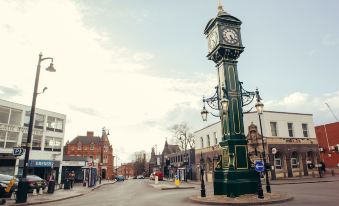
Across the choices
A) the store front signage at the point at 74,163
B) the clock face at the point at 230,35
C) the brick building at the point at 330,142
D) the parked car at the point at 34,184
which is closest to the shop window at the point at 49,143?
the store front signage at the point at 74,163

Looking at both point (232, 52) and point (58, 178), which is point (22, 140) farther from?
point (232, 52)

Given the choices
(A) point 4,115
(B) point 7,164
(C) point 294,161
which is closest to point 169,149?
(C) point 294,161

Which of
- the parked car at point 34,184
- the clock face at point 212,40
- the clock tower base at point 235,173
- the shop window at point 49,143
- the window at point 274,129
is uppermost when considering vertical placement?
the clock face at point 212,40

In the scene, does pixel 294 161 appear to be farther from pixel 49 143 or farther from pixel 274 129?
pixel 49 143

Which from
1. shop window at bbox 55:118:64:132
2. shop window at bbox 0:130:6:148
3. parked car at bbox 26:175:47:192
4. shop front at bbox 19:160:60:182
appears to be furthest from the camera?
shop window at bbox 55:118:64:132

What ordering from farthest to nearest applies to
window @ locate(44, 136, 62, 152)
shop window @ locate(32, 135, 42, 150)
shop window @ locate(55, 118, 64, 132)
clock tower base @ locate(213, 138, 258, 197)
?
shop window @ locate(55, 118, 64, 132), window @ locate(44, 136, 62, 152), shop window @ locate(32, 135, 42, 150), clock tower base @ locate(213, 138, 258, 197)

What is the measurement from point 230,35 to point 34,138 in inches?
1271

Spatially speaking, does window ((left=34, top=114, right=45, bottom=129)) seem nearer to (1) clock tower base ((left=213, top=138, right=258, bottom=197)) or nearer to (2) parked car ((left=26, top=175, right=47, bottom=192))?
(2) parked car ((left=26, top=175, right=47, bottom=192))

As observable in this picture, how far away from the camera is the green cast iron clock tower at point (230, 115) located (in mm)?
14859

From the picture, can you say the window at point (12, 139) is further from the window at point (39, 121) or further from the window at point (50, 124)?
the window at point (50, 124)

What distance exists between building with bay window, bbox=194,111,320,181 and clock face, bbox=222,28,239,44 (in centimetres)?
1893

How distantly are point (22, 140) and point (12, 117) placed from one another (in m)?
3.30

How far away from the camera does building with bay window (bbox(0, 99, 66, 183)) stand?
1314 inches

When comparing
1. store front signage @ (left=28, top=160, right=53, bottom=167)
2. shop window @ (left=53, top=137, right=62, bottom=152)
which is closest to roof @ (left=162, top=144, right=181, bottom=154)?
shop window @ (left=53, top=137, right=62, bottom=152)
